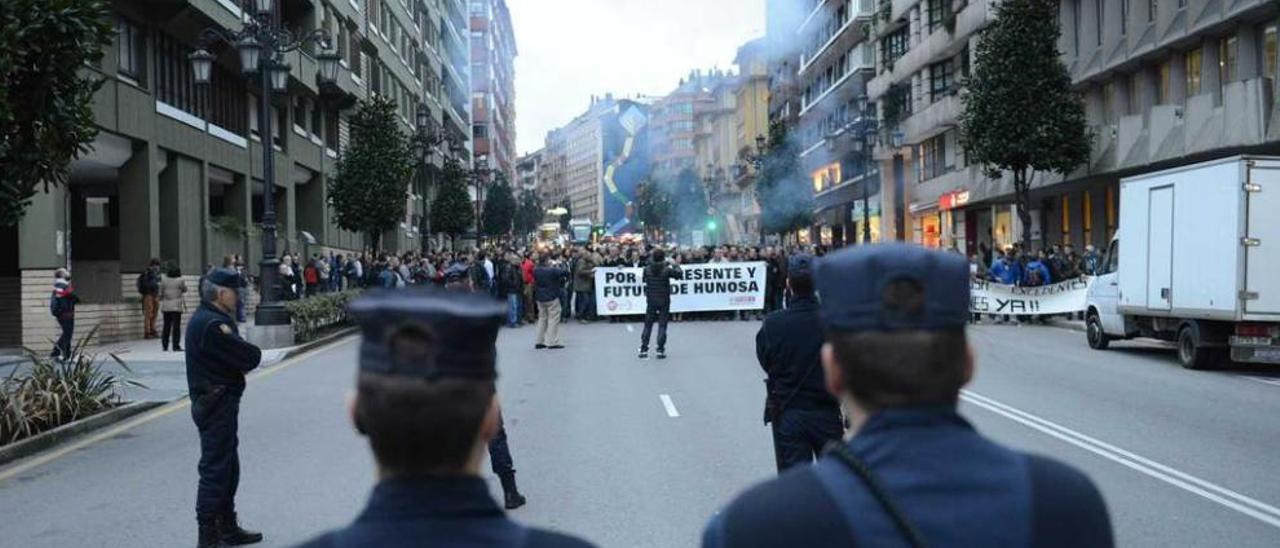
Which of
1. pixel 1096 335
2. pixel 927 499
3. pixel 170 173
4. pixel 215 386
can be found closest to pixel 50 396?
pixel 215 386

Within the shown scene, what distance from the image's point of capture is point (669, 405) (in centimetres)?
1291

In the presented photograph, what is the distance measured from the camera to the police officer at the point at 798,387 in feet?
19.2

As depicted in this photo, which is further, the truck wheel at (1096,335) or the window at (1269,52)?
the window at (1269,52)

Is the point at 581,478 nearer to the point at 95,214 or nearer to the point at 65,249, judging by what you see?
the point at 65,249

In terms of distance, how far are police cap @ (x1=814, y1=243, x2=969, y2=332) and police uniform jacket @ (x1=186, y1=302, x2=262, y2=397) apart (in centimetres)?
547

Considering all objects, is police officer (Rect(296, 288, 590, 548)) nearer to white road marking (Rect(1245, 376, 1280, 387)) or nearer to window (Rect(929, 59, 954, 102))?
white road marking (Rect(1245, 376, 1280, 387))

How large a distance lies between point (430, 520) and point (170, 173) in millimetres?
27326

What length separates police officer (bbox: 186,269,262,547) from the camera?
6.86 metres

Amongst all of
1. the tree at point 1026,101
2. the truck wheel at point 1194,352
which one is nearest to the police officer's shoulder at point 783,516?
the truck wheel at point 1194,352

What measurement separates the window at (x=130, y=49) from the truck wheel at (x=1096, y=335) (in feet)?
62.3

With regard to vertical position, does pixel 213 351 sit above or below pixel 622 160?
below

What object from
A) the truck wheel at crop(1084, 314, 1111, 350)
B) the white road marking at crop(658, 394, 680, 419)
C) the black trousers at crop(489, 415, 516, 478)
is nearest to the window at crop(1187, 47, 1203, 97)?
the truck wheel at crop(1084, 314, 1111, 350)

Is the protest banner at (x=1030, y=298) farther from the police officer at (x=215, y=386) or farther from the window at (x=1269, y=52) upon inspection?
the police officer at (x=215, y=386)

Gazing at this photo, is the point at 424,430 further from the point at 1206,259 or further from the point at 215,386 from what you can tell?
the point at 1206,259
